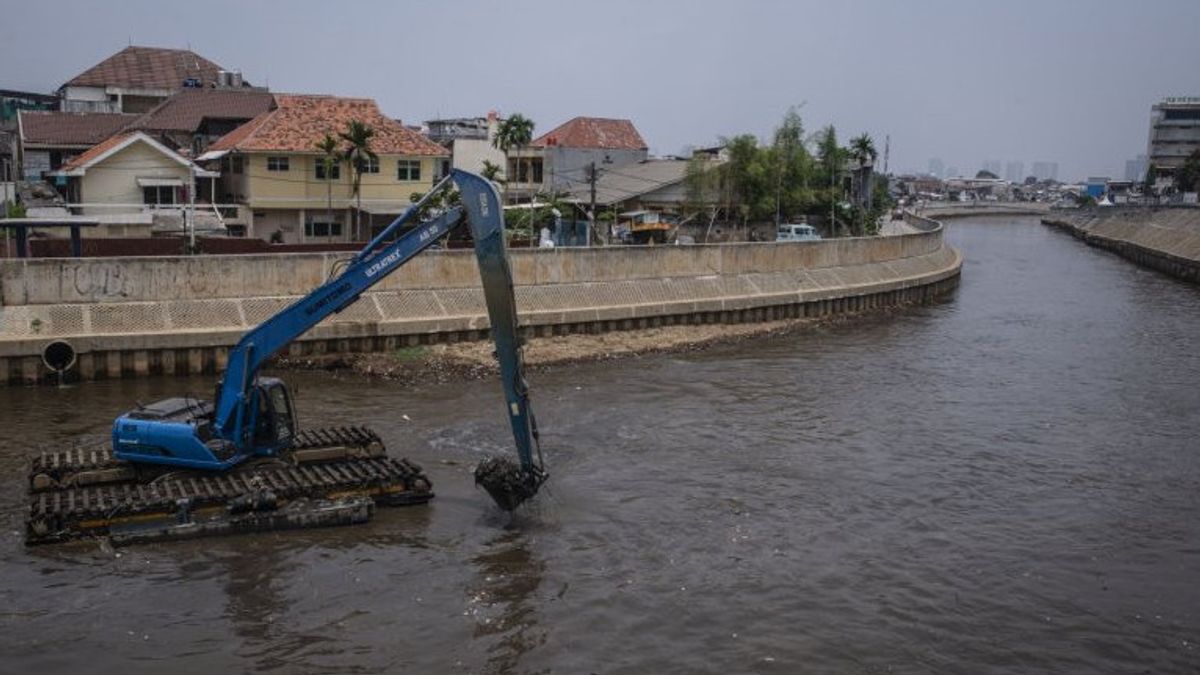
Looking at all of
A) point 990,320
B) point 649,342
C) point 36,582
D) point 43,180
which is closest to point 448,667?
point 36,582

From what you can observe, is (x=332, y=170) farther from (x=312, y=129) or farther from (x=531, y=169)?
(x=531, y=169)

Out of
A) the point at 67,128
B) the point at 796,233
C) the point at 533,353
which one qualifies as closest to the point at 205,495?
the point at 533,353

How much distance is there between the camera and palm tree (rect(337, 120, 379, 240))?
42000 millimetres

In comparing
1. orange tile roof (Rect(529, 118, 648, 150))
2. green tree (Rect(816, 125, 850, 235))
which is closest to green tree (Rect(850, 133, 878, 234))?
green tree (Rect(816, 125, 850, 235))

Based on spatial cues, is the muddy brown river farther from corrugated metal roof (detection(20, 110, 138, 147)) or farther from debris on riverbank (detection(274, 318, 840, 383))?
corrugated metal roof (detection(20, 110, 138, 147))

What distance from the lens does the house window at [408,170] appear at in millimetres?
46625

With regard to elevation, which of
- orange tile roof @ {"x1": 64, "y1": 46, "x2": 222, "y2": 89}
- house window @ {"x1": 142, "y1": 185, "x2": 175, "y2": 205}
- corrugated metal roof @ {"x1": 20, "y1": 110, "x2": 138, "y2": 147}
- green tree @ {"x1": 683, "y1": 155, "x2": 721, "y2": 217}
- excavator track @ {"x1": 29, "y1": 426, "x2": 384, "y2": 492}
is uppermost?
orange tile roof @ {"x1": 64, "y1": 46, "x2": 222, "y2": 89}

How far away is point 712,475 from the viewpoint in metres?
18.8

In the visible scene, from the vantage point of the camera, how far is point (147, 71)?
71500mm

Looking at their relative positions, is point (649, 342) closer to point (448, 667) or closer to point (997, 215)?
point (448, 667)

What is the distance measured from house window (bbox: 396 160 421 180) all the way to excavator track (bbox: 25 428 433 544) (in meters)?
31.2

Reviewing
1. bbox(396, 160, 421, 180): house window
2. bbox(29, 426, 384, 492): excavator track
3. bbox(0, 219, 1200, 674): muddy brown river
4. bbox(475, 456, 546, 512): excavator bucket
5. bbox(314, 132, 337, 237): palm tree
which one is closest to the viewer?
bbox(0, 219, 1200, 674): muddy brown river

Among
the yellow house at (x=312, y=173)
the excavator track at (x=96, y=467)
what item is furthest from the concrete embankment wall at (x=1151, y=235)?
the excavator track at (x=96, y=467)

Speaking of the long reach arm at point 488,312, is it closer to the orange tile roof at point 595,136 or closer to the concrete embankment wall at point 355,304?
A: the concrete embankment wall at point 355,304
